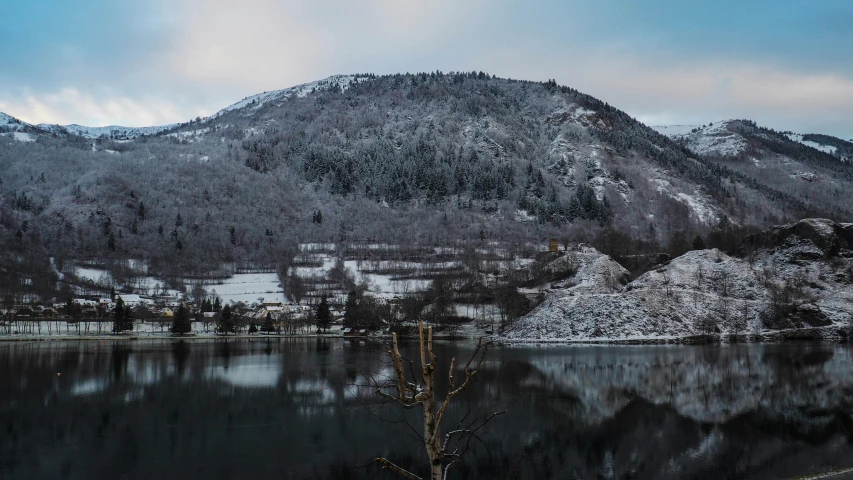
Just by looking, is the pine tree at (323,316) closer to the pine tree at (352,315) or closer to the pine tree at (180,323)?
the pine tree at (352,315)

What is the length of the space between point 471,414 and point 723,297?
72.8 metres

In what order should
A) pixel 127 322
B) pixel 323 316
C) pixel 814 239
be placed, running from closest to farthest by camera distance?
1. pixel 814 239
2. pixel 127 322
3. pixel 323 316

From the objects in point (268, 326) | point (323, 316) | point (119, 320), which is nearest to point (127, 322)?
point (119, 320)

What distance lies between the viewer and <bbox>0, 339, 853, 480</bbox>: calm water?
21.5 metres

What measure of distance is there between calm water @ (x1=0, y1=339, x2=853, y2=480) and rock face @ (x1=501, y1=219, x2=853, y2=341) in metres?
32.4

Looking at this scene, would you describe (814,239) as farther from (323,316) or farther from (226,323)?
(226,323)

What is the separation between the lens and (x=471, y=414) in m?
28.5

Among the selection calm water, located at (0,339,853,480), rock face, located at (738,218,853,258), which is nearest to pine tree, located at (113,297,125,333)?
calm water, located at (0,339,853,480)

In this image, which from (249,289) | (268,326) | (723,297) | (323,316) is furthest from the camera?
(249,289)

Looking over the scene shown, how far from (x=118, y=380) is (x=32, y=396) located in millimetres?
8022

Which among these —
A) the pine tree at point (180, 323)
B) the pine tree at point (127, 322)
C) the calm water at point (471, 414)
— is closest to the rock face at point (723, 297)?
the calm water at point (471, 414)

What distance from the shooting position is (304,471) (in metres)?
21.0

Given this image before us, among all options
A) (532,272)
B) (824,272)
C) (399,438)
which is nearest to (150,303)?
(532,272)

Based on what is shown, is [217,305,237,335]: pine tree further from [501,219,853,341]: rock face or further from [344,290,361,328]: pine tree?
[501,219,853,341]: rock face
